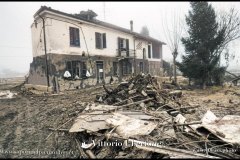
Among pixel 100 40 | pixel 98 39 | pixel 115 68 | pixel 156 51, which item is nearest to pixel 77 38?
pixel 98 39

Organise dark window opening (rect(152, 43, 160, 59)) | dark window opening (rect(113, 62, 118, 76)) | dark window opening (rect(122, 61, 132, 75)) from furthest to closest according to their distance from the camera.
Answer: dark window opening (rect(152, 43, 160, 59)), dark window opening (rect(122, 61, 132, 75)), dark window opening (rect(113, 62, 118, 76))

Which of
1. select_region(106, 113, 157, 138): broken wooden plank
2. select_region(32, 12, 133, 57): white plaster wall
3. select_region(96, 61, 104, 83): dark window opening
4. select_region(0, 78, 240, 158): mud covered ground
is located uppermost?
select_region(32, 12, 133, 57): white plaster wall

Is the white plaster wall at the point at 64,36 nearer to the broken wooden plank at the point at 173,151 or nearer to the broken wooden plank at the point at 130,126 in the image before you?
the broken wooden plank at the point at 130,126

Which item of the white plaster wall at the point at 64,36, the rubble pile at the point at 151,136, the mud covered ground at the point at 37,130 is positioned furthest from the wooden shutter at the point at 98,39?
the rubble pile at the point at 151,136

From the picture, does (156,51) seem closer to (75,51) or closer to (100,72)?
(100,72)

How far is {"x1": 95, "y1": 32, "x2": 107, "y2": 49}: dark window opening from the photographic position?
21.2 m

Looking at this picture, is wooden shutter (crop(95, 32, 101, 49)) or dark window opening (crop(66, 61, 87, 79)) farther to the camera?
wooden shutter (crop(95, 32, 101, 49))

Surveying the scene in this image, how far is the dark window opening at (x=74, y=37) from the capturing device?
18188mm

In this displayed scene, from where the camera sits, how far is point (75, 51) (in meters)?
18.5

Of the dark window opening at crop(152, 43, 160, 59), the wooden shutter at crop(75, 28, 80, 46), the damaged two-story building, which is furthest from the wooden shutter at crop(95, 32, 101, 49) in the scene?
the dark window opening at crop(152, 43, 160, 59)

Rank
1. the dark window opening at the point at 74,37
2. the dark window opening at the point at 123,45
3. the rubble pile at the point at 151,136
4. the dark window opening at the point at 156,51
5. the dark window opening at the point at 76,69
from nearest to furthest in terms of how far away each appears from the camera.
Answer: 1. the rubble pile at the point at 151,136
2. the dark window opening at the point at 76,69
3. the dark window opening at the point at 74,37
4. the dark window opening at the point at 123,45
5. the dark window opening at the point at 156,51

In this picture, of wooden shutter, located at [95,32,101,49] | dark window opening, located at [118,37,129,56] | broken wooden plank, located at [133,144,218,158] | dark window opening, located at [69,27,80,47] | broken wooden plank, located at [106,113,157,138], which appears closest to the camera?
broken wooden plank, located at [133,144,218,158]

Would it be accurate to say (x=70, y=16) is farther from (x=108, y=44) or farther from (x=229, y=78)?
(x=229, y=78)

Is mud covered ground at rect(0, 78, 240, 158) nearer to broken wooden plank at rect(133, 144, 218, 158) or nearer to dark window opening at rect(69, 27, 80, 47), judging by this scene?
broken wooden plank at rect(133, 144, 218, 158)
